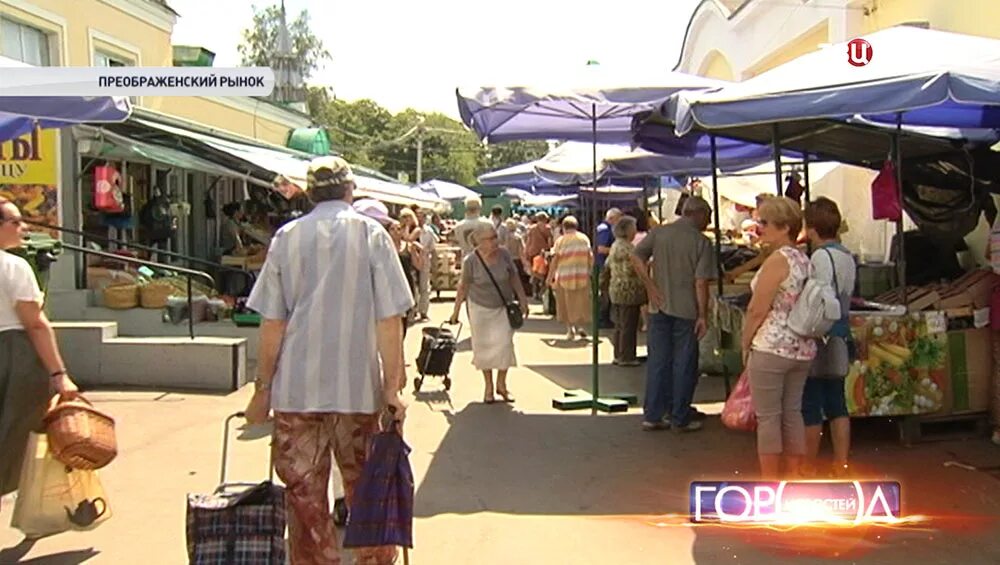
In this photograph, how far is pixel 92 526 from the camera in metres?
4.79

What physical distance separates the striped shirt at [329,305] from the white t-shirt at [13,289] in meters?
1.39

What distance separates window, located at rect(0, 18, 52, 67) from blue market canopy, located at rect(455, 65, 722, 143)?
6.27m

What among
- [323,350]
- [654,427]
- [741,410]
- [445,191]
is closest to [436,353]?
[654,427]

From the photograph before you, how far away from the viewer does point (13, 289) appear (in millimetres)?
4637

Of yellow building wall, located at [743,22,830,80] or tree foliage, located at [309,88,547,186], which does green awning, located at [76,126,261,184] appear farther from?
tree foliage, located at [309,88,547,186]

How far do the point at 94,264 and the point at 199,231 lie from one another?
4.90m


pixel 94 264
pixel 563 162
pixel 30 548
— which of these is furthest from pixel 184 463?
pixel 563 162

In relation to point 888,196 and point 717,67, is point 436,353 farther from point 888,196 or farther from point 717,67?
point 717,67

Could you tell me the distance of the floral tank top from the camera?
5.20 m

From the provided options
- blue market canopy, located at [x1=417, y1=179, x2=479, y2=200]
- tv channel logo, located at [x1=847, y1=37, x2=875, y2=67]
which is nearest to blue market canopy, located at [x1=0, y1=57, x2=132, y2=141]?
tv channel logo, located at [x1=847, y1=37, x2=875, y2=67]

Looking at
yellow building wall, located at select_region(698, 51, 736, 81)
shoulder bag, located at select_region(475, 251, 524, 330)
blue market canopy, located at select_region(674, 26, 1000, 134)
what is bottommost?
shoulder bag, located at select_region(475, 251, 524, 330)

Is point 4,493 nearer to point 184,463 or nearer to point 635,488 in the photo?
point 184,463

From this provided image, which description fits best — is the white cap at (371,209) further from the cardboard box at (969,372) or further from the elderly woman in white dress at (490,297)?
the cardboard box at (969,372)

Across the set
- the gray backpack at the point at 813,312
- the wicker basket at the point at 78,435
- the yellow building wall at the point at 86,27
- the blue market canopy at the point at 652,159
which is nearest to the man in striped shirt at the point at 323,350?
Answer: the wicker basket at the point at 78,435
